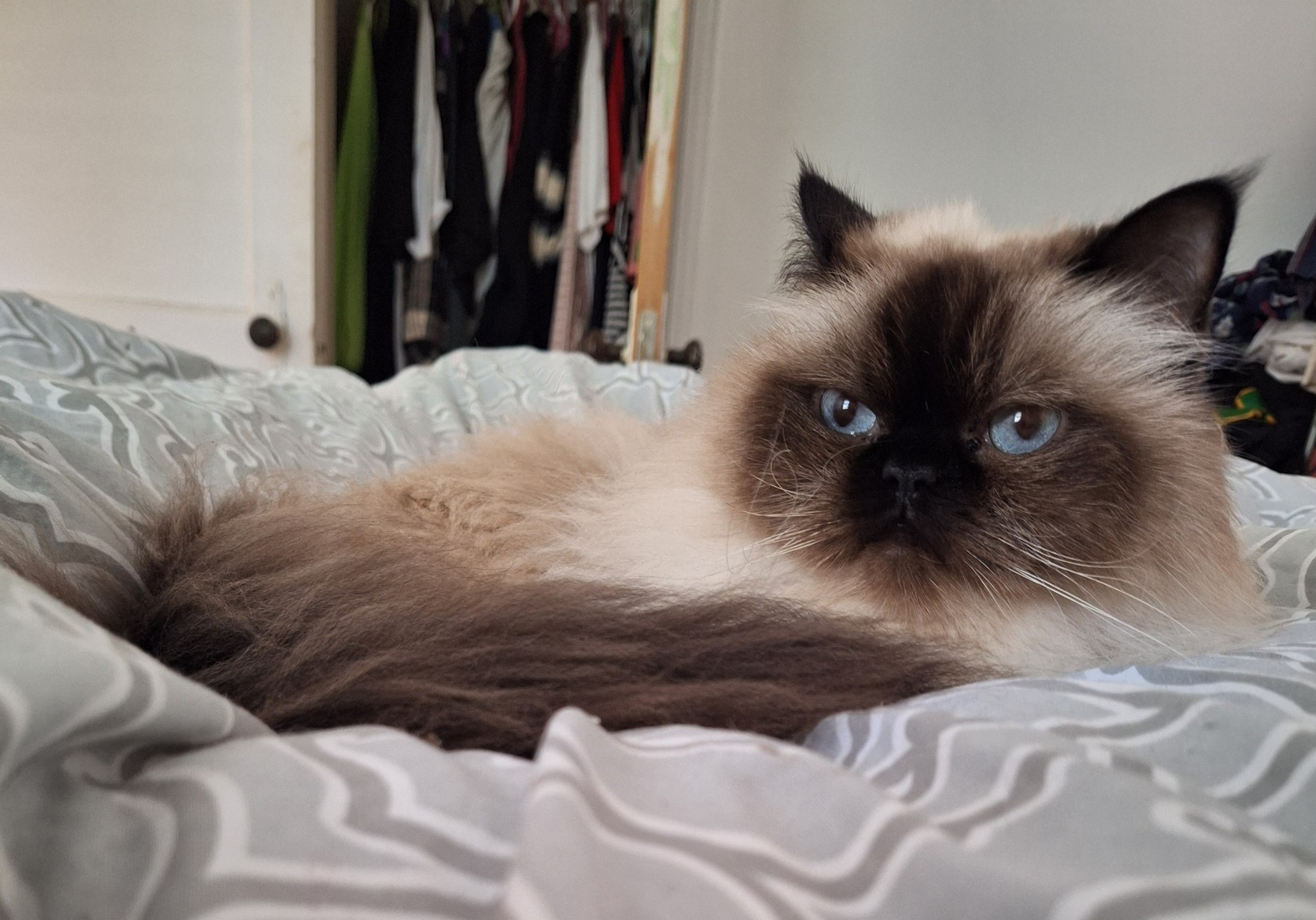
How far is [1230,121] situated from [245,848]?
3.96m

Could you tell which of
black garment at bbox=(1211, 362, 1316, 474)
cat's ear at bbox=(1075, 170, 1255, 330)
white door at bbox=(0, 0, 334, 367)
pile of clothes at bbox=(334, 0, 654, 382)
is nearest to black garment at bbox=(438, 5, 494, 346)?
pile of clothes at bbox=(334, 0, 654, 382)

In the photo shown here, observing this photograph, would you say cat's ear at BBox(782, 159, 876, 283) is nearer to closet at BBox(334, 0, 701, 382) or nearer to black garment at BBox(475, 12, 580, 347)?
closet at BBox(334, 0, 701, 382)

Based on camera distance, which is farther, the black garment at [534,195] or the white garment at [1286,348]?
the black garment at [534,195]

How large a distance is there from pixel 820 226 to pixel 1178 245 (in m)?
0.41

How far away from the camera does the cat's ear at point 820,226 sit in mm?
977

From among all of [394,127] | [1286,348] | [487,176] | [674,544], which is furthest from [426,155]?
[1286,348]

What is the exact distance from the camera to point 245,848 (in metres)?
0.33

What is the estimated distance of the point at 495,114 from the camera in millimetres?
3000

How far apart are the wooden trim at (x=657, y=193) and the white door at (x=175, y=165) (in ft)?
3.96

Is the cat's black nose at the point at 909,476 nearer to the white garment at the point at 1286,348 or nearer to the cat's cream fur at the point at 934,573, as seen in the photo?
the cat's cream fur at the point at 934,573

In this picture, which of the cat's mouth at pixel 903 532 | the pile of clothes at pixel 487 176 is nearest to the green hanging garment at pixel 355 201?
the pile of clothes at pixel 487 176

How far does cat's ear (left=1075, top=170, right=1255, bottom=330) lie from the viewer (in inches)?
30.0

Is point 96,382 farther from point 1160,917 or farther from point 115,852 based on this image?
point 1160,917

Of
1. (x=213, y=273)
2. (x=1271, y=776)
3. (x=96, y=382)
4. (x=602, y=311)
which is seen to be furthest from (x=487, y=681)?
(x=602, y=311)
